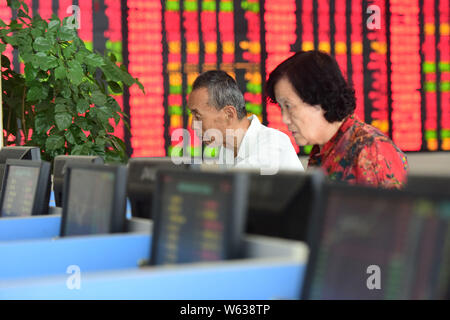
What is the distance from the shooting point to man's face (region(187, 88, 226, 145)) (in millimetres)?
2984

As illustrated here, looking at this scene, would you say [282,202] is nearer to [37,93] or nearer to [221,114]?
[221,114]

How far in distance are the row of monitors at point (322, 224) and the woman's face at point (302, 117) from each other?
0.77 meters

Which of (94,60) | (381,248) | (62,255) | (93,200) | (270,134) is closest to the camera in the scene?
(381,248)

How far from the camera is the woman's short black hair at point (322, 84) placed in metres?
2.09

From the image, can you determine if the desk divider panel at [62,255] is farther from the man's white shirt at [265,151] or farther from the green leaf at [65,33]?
the green leaf at [65,33]

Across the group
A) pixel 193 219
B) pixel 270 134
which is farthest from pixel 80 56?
pixel 193 219

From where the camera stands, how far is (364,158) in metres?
1.89

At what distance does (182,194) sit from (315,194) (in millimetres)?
260

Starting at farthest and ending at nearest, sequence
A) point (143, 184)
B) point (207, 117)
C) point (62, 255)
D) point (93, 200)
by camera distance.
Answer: point (207, 117)
point (143, 184)
point (93, 200)
point (62, 255)

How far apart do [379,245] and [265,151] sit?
1766 millimetres

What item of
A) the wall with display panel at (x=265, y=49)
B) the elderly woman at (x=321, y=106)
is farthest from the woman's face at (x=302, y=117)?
the wall with display panel at (x=265, y=49)

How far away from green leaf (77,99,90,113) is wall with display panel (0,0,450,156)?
26cm

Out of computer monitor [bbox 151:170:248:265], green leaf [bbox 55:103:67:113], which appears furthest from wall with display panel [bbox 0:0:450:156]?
computer monitor [bbox 151:170:248:265]
